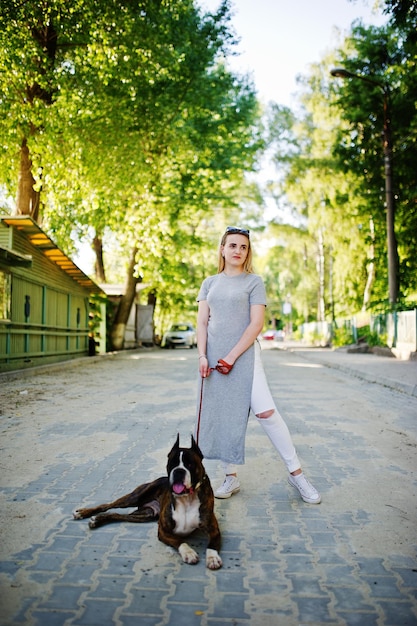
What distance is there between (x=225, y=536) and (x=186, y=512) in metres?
0.38

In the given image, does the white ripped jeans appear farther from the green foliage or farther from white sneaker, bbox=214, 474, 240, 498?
the green foliage

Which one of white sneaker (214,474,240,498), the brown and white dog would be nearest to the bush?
white sneaker (214,474,240,498)

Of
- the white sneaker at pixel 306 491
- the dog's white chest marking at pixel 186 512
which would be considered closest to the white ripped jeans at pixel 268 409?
A: the white sneaker at pixel 306 491

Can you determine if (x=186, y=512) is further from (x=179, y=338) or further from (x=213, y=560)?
(x=179, y=338)

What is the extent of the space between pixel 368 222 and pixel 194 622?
3356 centimetres

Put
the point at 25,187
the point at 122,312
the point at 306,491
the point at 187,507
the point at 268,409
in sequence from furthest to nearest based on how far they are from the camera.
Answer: the point at 122,312, the point at 25,187, the point at 306,491, the point at 268,409, the point at 187,507

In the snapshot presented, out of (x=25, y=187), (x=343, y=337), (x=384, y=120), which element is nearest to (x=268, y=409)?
(x=25, y=187)

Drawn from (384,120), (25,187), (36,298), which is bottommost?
(36,298)

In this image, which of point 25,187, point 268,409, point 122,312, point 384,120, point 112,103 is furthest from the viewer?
point 122,312

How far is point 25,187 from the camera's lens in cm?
1866

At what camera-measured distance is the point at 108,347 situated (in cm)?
2967

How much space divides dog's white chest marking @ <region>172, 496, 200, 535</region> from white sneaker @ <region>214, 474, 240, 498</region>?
1.04 meters

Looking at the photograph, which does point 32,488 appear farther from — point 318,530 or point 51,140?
point 51,140

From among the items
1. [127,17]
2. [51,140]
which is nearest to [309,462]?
[51,140]
